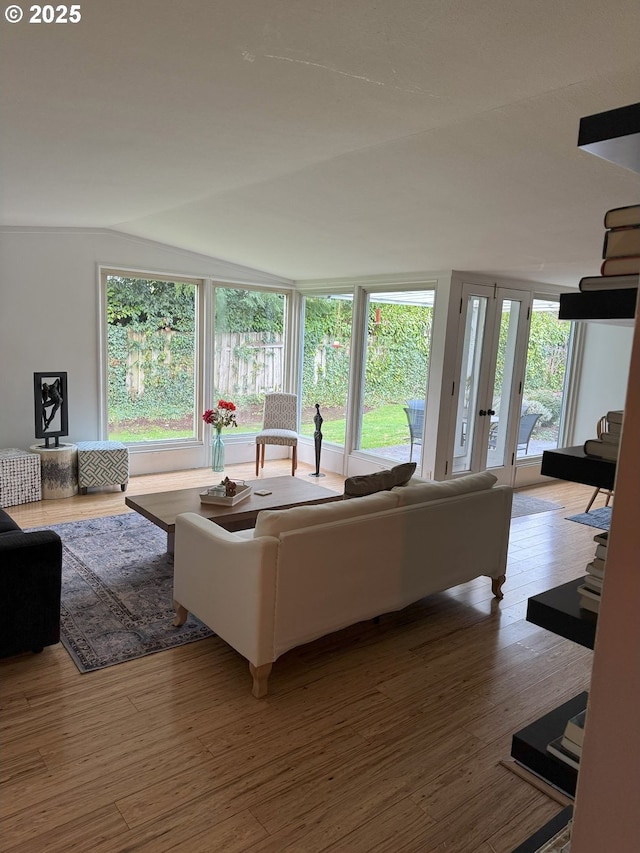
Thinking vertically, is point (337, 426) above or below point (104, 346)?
below

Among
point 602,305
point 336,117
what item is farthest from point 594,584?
point 336,117

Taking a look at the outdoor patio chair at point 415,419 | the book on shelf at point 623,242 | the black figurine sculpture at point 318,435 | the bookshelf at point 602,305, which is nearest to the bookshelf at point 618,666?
the bookshelf at point 602,305

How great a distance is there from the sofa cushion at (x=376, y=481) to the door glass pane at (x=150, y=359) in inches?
151

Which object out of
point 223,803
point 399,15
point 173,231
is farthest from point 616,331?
point 223,803

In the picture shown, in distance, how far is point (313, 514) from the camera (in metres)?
2.69

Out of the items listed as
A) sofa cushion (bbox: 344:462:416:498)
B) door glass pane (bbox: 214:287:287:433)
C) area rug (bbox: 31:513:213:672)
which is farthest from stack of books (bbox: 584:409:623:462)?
door glass pane (bbox: 214:287:287:433)

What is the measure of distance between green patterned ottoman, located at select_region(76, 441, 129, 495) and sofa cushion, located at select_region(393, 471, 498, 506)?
3238 mm

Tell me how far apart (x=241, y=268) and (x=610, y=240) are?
6007 millimetres

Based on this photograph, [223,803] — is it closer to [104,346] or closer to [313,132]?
[313,132]

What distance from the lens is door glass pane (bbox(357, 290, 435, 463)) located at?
19.5ft

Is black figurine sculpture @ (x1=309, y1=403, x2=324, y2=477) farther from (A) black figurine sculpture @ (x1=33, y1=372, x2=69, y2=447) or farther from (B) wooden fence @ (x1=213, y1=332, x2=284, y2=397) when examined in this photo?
(A) black figurine sculpture @ (x1=33, y1=372, x2=69, y2=447)

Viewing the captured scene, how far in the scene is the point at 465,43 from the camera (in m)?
1.83

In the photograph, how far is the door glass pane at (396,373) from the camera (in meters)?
5.95

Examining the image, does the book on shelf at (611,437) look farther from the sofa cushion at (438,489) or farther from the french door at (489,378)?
the french door at (489,378)
